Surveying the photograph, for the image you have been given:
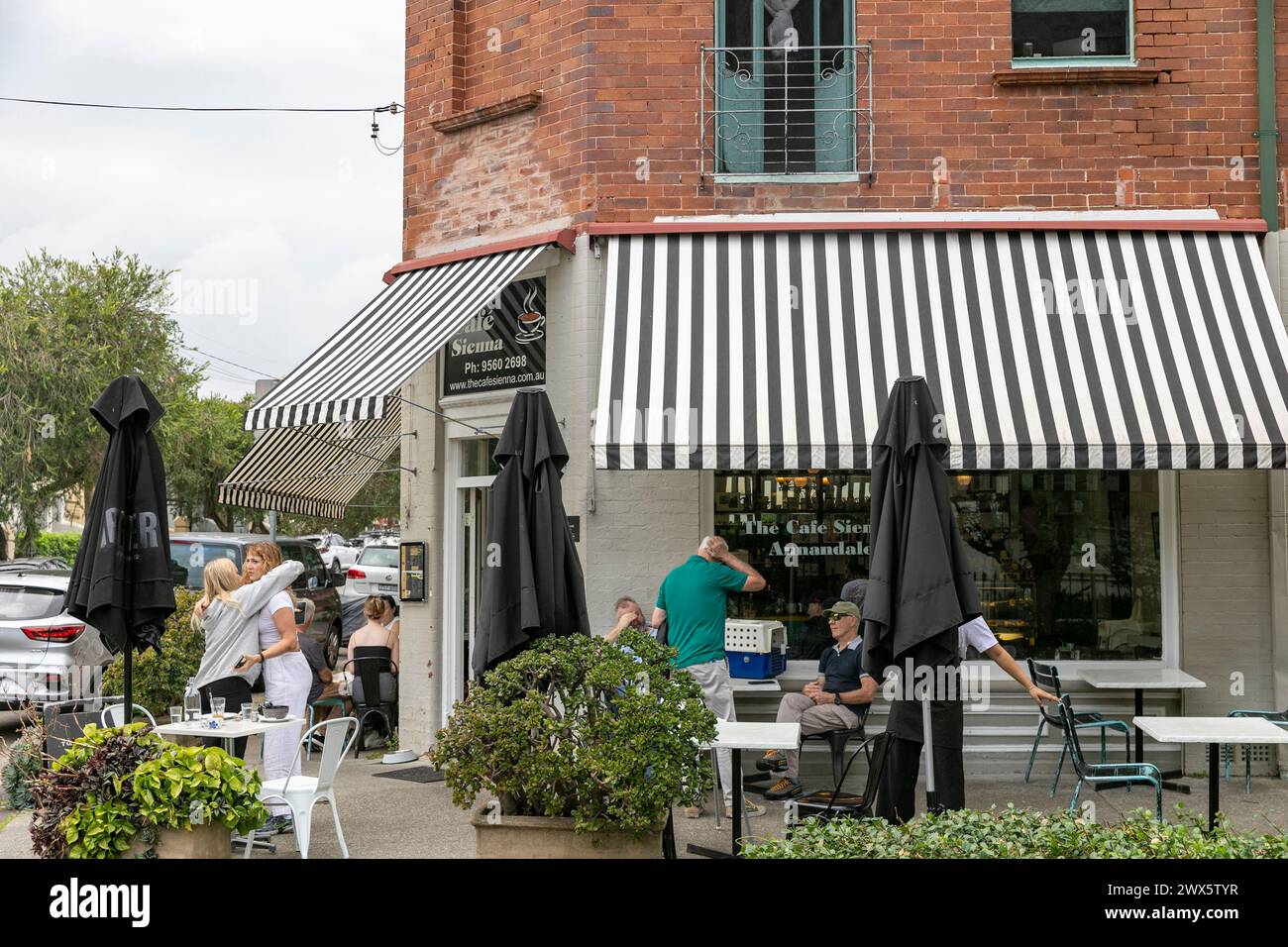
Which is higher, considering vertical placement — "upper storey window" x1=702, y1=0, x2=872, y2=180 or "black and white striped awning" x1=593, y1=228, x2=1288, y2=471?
"upper storey window" x1=702, y1=0, x2=872, y2=180

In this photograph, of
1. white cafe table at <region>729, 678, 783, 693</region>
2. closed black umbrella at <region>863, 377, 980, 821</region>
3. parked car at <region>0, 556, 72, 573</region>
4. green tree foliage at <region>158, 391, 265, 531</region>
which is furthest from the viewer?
green tree foliage at <region>158, 391, 265, 531</region>

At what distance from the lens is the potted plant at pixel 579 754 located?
19.7 feet

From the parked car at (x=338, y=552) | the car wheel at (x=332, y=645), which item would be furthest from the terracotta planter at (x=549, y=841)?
the parked car at (x=338, y=552)

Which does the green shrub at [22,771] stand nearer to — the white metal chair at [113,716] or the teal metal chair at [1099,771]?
the white metal chair at [113,716]

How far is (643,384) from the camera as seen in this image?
29.5 ft

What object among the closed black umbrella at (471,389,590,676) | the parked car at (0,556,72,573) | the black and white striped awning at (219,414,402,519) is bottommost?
the parked car at (0,556,72,573)

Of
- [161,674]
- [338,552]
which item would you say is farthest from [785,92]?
[338,552]

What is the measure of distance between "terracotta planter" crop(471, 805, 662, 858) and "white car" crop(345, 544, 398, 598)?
17599 millimetres

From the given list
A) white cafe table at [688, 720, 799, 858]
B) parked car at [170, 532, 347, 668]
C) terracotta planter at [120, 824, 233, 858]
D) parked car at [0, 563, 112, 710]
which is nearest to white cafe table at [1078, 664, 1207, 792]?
white cafe table at [688, 720, 799, 858]

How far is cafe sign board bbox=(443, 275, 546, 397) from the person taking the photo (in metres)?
10.5

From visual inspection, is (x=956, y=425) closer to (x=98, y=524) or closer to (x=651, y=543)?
(x=651, y=543)

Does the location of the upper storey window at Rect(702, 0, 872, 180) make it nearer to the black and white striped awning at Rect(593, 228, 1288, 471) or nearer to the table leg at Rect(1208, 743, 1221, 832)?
the black and white striped awning at Rect(593, 228, 1288, 471)

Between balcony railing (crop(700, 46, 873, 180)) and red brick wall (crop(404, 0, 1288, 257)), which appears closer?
red brick wall (crop(404, 0, 1288, 257))

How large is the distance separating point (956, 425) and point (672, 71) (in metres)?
3.88
